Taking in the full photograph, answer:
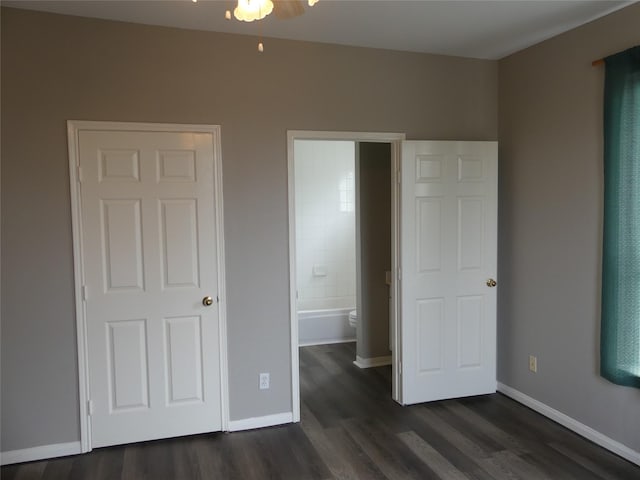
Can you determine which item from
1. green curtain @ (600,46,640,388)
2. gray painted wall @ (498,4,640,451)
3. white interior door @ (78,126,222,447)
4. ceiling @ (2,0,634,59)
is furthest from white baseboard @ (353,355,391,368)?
ceiling @ (2,0,634,59)

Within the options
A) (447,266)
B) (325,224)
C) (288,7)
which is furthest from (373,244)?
(288,7)

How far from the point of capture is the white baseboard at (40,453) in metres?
2.89

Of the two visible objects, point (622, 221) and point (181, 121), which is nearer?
point (622, 221)

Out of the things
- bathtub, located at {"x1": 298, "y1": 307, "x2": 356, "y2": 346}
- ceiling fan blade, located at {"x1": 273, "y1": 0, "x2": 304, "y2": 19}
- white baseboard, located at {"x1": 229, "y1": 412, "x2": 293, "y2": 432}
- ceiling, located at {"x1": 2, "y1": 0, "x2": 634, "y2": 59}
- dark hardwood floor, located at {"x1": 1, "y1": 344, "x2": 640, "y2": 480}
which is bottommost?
dark hardwood floor, located at {"x1": 1, "y1": 344, "x2": 640, "y2": 480}

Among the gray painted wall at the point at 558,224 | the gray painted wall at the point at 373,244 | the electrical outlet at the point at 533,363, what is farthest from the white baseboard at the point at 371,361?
the electrical outlet at the point at 533,363

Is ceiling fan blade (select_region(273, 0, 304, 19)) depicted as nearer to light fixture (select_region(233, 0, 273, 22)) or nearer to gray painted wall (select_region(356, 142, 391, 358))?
light fixture (select_region(233, 0, 273, 22))

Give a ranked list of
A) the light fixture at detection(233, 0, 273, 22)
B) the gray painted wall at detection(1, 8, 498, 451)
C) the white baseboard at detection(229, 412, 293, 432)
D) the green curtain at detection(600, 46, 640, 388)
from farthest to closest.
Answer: the white baseboard at detection(229, 412, 293, 432)
the gray painted wall at detection(1, 8, 498, 451)
the green curtain at detection(600, 46, 640, 388)
the light fixture at detection(233, 0, 273, 22)

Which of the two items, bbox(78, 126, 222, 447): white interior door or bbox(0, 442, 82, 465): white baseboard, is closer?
bbox(0, 442, 82, 465): white baseboard

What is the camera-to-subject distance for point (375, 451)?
3.03 meters

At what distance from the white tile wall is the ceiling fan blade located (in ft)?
12.8

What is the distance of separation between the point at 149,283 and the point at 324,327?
2719mm

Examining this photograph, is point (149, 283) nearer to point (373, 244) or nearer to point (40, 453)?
point (40, 453)

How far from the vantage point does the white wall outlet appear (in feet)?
11.1

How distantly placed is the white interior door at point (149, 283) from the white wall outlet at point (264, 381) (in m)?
0.31
